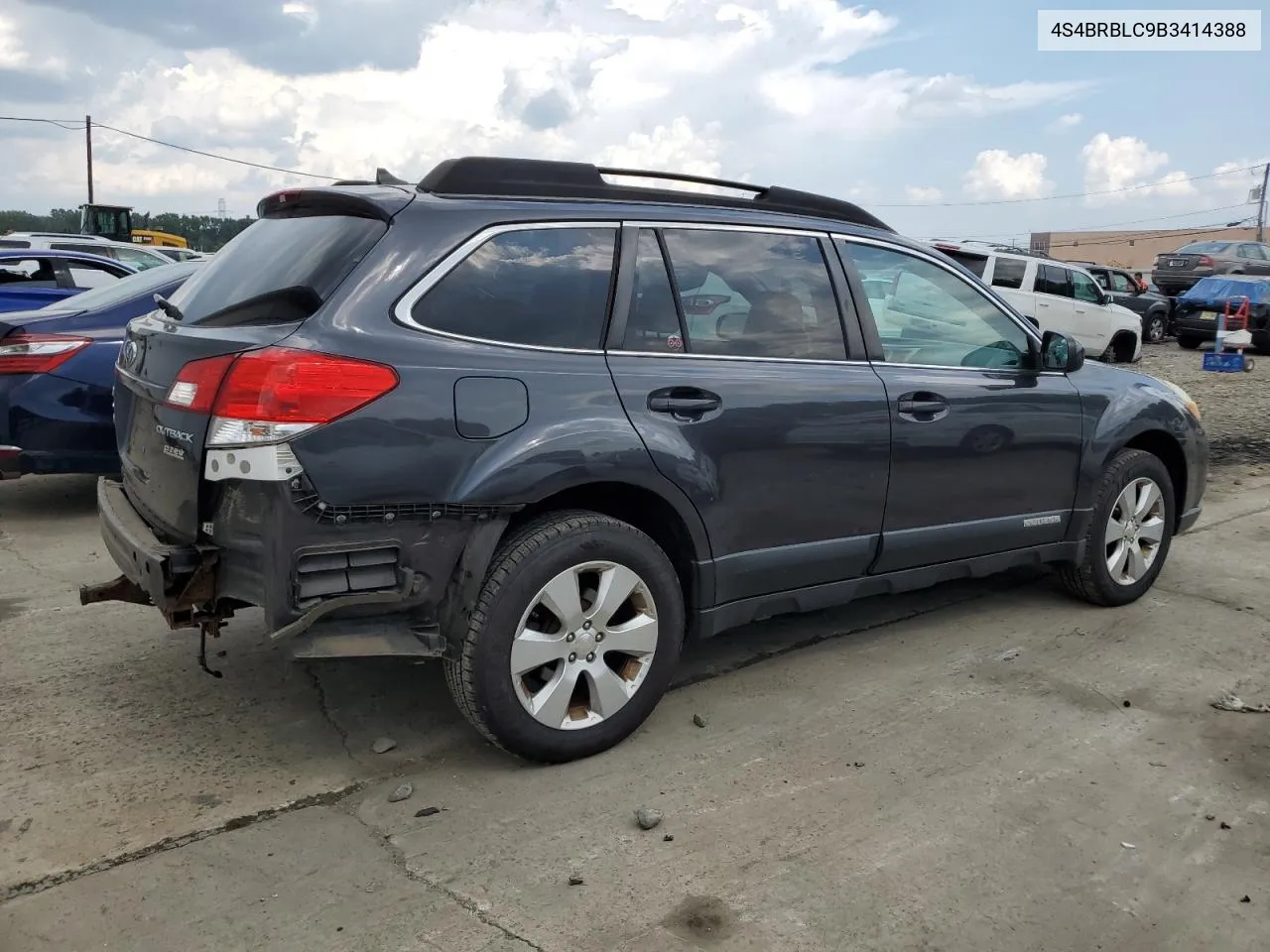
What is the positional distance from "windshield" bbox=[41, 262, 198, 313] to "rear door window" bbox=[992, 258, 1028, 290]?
1209cm

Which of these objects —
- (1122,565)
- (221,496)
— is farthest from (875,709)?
(221,496)

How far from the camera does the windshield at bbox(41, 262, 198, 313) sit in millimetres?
6156

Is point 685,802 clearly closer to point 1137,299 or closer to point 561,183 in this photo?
point 561,183

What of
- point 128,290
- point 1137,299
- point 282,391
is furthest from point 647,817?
point 1137,299

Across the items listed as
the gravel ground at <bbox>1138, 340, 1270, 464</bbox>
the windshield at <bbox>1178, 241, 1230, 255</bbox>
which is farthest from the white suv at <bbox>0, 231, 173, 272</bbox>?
the windshield at <bbox>1178, 241, 1230, 255</bbox>

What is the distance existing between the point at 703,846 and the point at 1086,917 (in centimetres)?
100

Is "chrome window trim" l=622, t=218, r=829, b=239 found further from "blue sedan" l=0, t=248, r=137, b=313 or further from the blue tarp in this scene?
the blue tarp

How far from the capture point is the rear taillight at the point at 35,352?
227 inches

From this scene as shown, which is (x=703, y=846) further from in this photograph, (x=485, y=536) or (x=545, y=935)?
(x=485, y=536)

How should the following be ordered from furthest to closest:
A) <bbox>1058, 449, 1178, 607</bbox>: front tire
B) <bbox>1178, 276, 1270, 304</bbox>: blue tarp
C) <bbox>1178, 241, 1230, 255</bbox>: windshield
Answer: <bbox>1178, 241, 1230, 255</bbox>: windshield → <bbox>1178, 276, 1270, 304</bbox>: blue tarp → <bbox>1058, 449, 1178, 607</bbox>: front tire

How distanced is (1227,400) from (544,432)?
1216 centimetres

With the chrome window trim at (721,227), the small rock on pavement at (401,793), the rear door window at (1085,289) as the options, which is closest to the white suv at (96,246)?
the chrome window trim at (721,227)

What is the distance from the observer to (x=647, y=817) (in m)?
3.02

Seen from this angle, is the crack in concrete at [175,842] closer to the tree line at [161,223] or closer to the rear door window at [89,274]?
the rear door window at [89,274]
